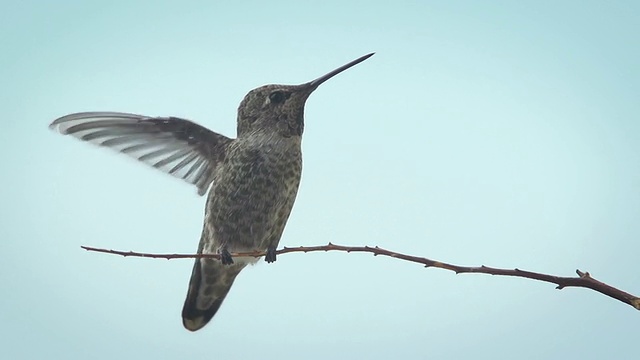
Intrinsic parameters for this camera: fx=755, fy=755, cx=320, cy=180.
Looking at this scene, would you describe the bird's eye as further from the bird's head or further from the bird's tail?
the bird's tail

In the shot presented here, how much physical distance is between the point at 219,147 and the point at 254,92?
352 millimetres

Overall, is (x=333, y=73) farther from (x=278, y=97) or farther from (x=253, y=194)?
(x=253, y=194)

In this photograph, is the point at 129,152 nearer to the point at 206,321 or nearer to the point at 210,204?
the point at 210,204

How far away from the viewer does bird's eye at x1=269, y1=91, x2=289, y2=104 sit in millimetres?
3163

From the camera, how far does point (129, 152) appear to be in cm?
332

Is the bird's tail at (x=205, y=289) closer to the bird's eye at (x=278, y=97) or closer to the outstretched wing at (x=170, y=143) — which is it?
the outstretched wing at (x=170, y=143)

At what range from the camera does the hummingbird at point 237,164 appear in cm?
315

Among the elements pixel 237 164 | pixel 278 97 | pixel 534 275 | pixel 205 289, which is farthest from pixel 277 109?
pixel 534 275

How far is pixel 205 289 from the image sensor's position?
136 inches

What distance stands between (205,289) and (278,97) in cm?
96

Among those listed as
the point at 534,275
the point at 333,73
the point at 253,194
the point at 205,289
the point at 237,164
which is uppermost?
the point at 333,73

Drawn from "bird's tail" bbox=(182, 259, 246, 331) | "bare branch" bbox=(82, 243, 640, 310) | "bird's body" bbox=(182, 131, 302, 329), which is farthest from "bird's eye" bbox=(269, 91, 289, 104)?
"bare branch" bbox=(82, 243, 640, 310)

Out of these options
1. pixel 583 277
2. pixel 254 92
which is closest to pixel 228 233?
pixel 254 92

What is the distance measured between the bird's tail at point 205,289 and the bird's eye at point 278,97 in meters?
0.76
